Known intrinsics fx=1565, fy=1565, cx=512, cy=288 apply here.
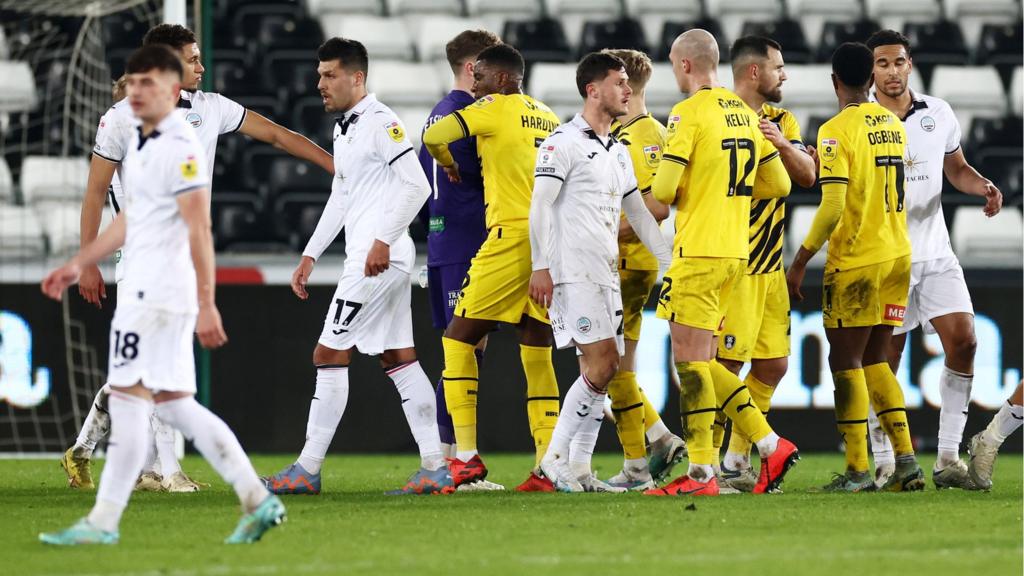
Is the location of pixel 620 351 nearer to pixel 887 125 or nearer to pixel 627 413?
pixel 627 413

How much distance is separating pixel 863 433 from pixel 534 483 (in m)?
1.69

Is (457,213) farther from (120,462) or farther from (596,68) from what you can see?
(120,462)

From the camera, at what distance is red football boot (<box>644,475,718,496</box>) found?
24.5 feet

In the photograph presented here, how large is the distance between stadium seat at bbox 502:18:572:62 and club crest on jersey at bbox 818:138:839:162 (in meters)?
7.21

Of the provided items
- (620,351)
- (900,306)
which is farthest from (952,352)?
(620,351)

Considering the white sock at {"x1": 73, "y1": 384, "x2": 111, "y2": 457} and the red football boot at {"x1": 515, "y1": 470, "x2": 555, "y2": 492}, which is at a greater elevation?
the white sock at {"x1": 73, "y1": 384, "x2": 111, "y2": 457}

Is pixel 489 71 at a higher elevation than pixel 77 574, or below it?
higher

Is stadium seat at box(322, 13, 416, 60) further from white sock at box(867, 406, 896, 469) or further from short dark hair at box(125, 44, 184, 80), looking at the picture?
short dark hair at box(125, 44, 184, 80)

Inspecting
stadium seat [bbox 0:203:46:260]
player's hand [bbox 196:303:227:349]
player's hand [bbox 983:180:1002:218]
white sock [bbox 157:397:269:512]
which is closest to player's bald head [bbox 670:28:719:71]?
player's hand [bbox 983:180:1002:218]

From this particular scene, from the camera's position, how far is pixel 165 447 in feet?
26.7

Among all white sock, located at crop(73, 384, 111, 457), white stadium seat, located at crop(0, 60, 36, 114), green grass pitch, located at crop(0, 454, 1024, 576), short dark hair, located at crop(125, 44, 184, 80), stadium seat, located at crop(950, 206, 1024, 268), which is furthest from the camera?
white stadium seat, located at crop(0, 60, 36, 114)

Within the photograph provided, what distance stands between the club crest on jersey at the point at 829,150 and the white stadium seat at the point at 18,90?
807 centimetres

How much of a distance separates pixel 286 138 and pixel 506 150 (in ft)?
4.10

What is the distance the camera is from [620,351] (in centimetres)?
770
